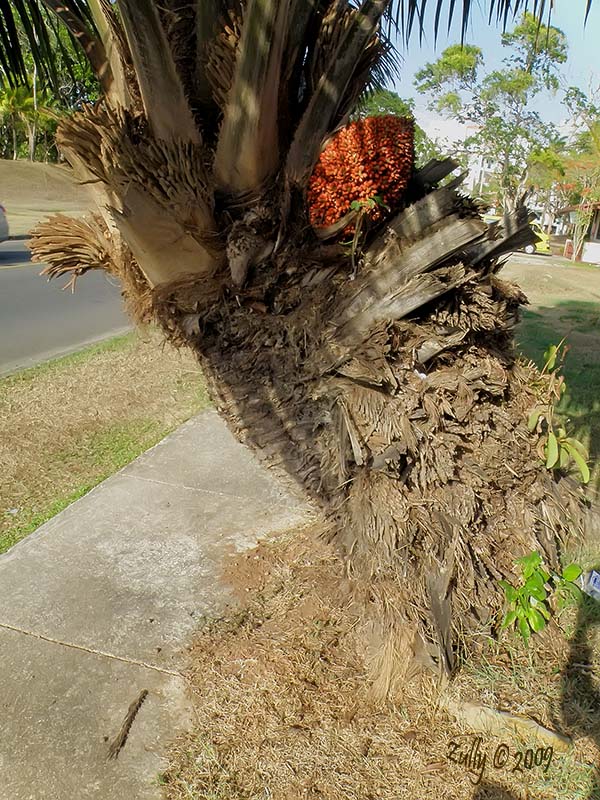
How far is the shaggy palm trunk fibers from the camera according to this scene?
265 centimetres

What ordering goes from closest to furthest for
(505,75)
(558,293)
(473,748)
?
(473,748) → (558,293) → (505,75)

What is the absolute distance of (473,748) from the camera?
97.3 inches

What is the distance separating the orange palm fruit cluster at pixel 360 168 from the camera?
253 centimetres

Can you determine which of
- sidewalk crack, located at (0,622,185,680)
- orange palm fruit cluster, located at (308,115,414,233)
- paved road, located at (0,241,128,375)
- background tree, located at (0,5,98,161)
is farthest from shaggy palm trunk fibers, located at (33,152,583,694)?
paved road, located at (0,241,128,375)

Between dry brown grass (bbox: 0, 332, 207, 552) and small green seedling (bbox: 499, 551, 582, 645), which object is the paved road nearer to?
dry brown grass (bbox: 0, 332, 207, 552)

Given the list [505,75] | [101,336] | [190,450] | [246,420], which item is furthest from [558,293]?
[505,75]

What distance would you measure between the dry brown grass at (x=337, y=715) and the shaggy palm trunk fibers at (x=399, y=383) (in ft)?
0.49

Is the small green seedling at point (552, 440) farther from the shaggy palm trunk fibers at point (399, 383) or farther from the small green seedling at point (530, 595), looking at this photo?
the small green seedling at point (530, 595)

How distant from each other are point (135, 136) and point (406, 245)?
1.10m

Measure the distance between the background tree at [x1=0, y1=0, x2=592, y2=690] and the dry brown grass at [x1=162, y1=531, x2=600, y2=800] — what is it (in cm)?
16

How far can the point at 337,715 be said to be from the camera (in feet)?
8.60

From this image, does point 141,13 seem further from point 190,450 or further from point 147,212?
point 190,450

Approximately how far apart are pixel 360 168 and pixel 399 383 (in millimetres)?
828

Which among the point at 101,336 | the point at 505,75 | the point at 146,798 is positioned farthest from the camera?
the point at 505,75
